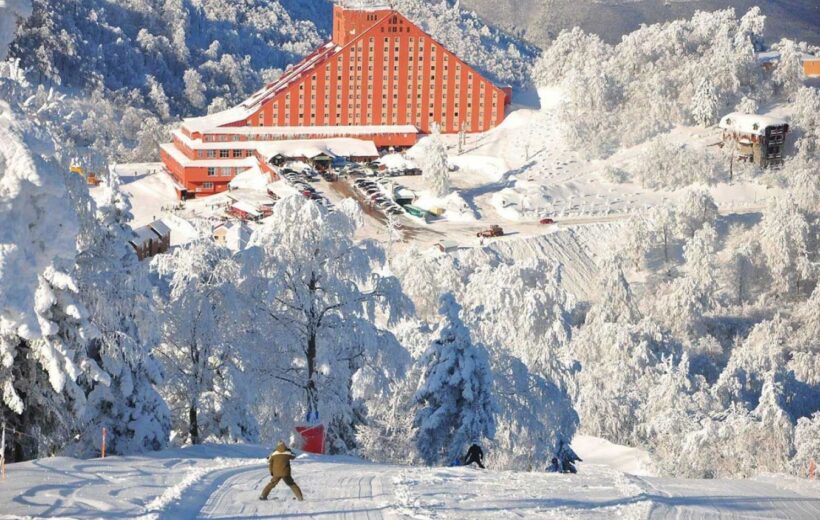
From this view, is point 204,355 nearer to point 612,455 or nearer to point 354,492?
point 354,492

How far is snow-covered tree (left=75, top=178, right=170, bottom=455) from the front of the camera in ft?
79.0

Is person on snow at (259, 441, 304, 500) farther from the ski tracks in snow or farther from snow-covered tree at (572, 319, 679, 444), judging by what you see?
snow-covered tree at (572, 319, 679, 444)

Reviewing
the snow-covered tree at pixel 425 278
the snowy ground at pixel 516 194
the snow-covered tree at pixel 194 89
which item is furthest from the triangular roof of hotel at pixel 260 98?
the snow-covered tree at pixel 194 89

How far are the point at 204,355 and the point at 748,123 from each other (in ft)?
163

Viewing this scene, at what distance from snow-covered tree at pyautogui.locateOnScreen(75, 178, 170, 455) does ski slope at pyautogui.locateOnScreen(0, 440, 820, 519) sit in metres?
1.27

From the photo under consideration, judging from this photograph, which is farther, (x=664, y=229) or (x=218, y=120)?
(x=218, y=120)

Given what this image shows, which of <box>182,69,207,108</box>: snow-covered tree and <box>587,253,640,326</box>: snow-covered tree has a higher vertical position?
<box>182,69,207,108</box>: snow-covered tree

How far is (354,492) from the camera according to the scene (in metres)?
20.5

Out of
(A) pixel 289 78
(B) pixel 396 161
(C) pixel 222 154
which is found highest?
(A) pixel 289 78

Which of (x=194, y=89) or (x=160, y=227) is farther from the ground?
(x=194, y=89)

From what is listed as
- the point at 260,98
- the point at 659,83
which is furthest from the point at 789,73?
the point at 260,98

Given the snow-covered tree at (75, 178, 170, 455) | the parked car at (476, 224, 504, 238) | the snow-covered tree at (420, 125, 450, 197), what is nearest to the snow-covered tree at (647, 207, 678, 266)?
the parked car at (476, 224, 504, 238)

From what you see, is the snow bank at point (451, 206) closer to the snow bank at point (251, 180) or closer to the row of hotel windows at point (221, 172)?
the snow bank at point (251, 180)

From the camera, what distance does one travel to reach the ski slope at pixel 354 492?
19.0 meters
